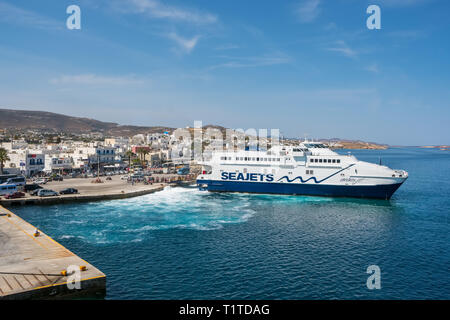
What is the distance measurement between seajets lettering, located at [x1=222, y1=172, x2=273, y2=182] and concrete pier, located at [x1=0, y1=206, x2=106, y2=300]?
36.8 metres

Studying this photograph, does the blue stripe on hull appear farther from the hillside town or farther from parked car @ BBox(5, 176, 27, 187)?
parked car @ BBox(5, 176, 27, 187)

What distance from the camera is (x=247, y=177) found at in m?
57.9

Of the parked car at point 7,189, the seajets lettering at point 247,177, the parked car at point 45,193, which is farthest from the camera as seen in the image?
the seajets lettering at point 247,177

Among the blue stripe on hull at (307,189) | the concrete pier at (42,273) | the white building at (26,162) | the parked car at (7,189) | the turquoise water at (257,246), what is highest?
the white building at (26,162)

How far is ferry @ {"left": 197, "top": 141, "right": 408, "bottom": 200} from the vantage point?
51812mm

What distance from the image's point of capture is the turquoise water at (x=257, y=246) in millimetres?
21234

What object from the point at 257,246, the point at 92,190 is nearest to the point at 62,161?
the point at 92,190

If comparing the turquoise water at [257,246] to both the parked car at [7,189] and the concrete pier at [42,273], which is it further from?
the parked car at [7,189]

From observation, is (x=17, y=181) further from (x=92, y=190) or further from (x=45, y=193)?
(x=92, y=190)

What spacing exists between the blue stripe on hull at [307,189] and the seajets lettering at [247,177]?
28.6 inches

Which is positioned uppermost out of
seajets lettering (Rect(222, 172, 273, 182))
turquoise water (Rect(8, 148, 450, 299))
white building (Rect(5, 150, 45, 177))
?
white building (Rect(5, 150, 45, 177))

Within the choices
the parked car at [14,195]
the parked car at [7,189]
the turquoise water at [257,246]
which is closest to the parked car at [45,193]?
the parked car at [14,195]

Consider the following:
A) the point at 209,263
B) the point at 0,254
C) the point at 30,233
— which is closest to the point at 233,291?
the point at 209,263

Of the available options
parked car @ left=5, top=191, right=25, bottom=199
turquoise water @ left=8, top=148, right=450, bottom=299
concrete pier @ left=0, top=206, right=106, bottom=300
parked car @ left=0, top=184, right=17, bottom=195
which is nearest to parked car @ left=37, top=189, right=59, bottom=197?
parked car @ left=5, top=191, right=25, bottom=199
